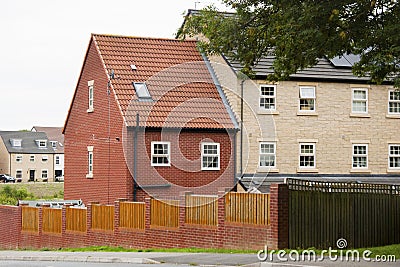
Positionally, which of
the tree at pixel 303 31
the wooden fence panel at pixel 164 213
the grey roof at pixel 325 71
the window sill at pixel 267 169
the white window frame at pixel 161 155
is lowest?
the wooden fence panel at pixel 164 213

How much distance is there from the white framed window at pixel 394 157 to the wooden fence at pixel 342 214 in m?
17.0

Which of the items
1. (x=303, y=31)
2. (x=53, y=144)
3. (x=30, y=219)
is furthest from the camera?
(x=53, y=144)

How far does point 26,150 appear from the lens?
130m

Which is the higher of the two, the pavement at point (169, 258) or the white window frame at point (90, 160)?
the white window frame at point (90, 160)

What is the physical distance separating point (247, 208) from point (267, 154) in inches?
655

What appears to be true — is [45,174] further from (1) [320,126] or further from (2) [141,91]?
(1) [320,126]

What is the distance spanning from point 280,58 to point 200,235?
6809 mm

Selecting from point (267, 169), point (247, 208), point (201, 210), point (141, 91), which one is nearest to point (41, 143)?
point (141, 91)

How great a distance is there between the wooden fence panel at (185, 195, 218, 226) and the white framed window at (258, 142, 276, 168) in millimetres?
14050

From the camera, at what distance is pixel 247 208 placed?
2481 centimetres

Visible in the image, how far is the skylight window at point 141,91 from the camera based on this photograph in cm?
4038

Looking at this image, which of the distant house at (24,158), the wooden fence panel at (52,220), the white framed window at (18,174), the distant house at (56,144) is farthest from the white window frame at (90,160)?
the distant house at (56,144)

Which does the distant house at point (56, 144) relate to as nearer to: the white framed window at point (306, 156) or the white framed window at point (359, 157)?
the white framed window at point (306, 156)

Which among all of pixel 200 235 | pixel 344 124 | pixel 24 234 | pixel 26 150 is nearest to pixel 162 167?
pixel 24 234
